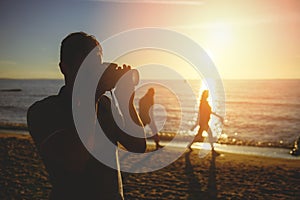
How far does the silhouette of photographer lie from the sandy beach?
19.5 ft

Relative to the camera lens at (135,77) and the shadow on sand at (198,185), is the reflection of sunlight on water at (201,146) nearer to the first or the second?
the shadow on sand at (198,185)

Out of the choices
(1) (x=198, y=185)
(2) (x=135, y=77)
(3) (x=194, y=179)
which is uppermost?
(2) (x=135, y=77)

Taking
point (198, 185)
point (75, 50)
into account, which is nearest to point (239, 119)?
point (198, 185)

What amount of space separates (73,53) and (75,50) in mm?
18

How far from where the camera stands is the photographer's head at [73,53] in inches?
65.0

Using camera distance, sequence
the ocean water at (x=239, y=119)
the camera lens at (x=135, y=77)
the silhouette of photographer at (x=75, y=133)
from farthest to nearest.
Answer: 1. the ocean water at (x=239, y=119)
2. the camera lens at (x=135, y=77)
3. the silhouette of photographer at (x=75, y=133)

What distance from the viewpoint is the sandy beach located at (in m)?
7.72

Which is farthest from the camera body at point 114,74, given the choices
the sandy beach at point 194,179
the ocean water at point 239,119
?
the ocean water at point 239,119

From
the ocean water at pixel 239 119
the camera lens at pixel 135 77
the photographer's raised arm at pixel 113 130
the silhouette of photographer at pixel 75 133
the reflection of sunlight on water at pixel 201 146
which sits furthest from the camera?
the ocean water at pixel 239 119

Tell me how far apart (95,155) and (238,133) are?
25.4 m

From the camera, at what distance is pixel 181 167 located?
1048 centimetres

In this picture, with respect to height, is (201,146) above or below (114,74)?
below

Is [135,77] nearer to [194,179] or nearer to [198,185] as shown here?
[198,185]

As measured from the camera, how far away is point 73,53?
165cm
